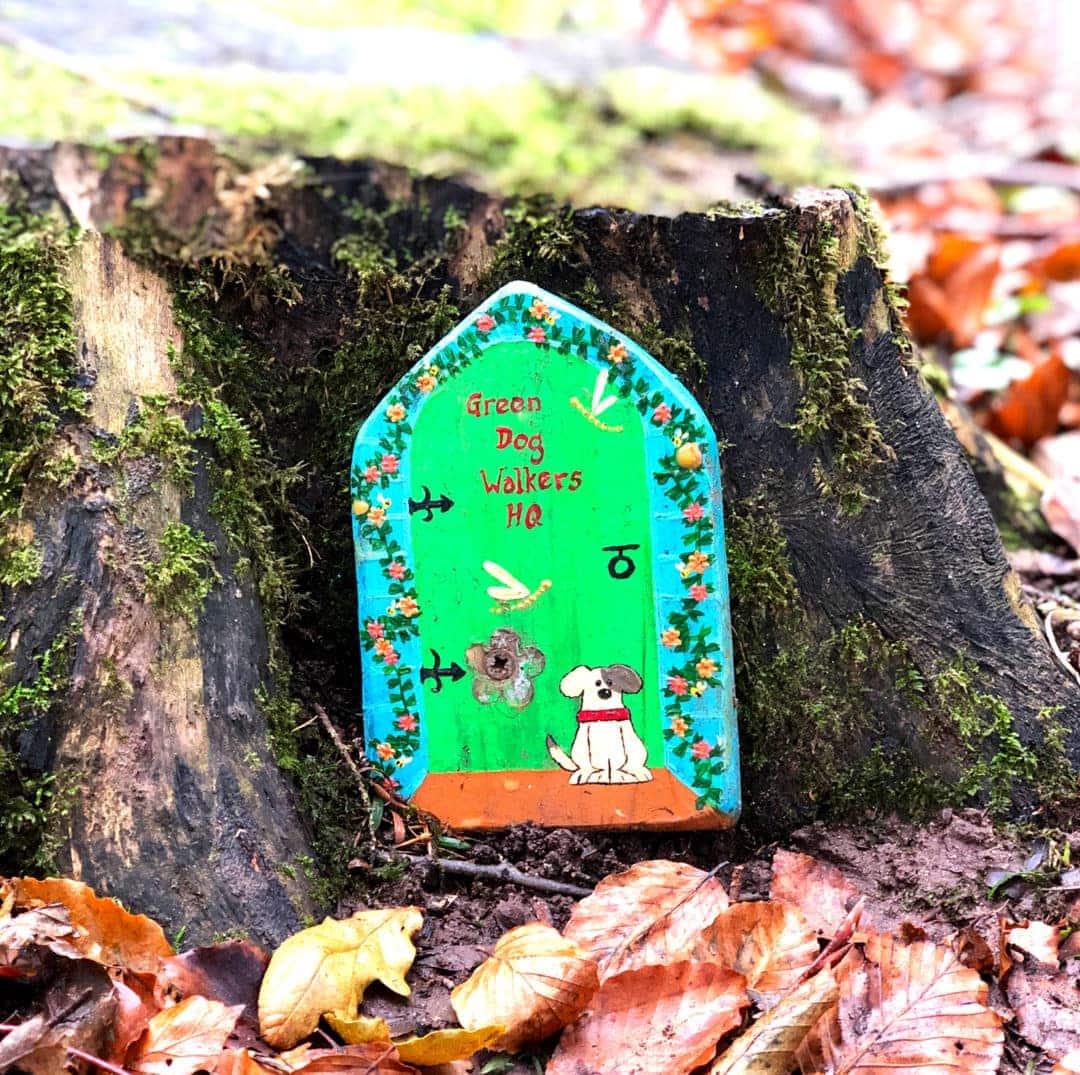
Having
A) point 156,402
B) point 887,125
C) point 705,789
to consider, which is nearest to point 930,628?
point 705,789

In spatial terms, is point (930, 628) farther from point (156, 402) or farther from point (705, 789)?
point (156, 402)

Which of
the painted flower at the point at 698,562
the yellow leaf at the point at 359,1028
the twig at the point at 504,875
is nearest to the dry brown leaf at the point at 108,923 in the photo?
the yellow leaf at the point at 359,1028

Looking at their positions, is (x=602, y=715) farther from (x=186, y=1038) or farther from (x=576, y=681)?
(x=186, y=1038)

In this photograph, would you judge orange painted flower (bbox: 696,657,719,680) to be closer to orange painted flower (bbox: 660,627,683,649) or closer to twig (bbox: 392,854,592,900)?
orange painted flower (bbox: 660,627,683,649)

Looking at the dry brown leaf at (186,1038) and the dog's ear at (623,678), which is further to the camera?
the dog's ear at (623,678)

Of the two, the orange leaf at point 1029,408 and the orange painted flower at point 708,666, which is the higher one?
the orange leaf at point 1029,408

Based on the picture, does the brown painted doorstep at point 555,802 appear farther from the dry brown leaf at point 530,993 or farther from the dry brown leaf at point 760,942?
the dry brown leaf at point 530,993
